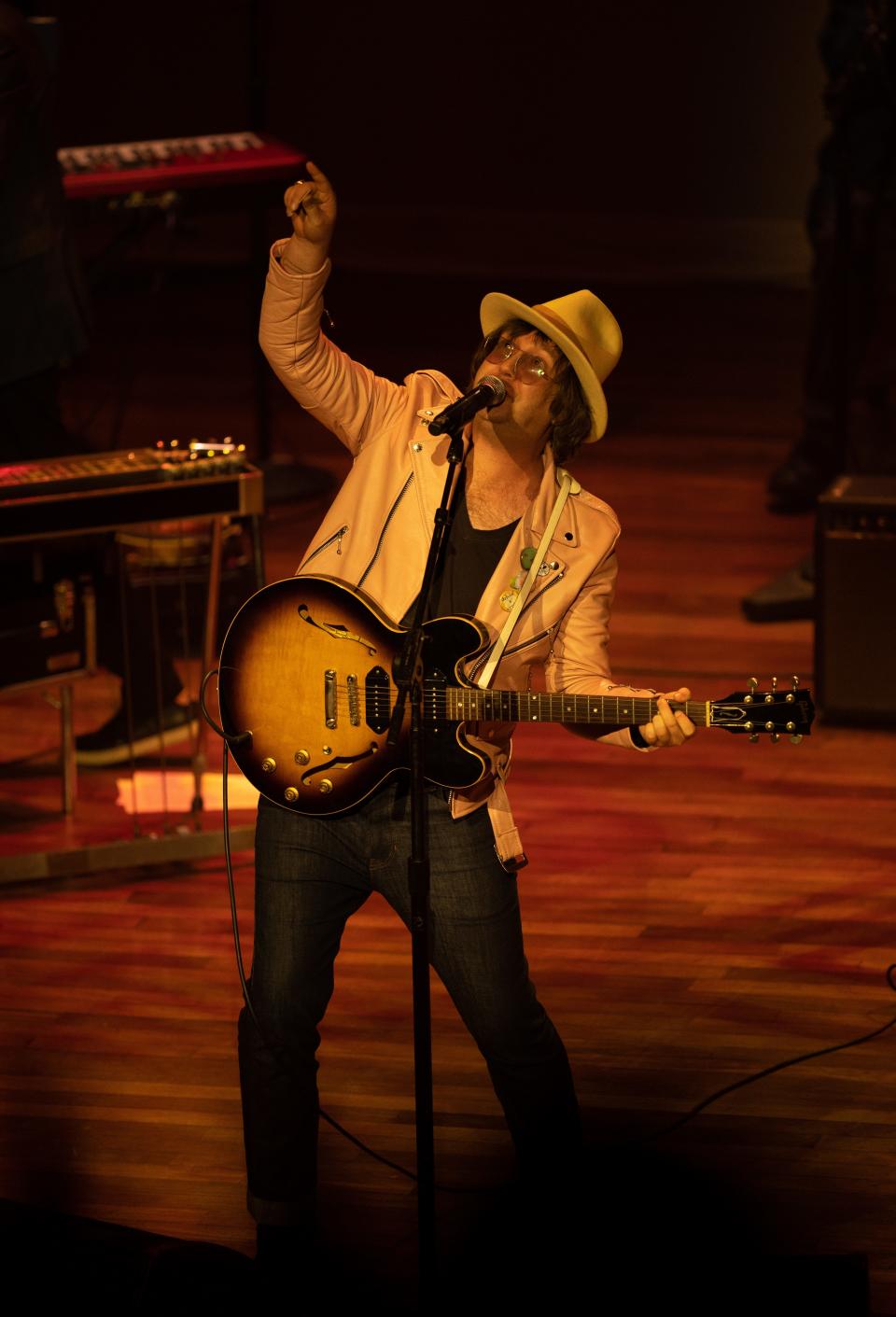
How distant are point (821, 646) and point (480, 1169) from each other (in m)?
2.55

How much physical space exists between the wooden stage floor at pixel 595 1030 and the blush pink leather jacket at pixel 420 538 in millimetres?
823

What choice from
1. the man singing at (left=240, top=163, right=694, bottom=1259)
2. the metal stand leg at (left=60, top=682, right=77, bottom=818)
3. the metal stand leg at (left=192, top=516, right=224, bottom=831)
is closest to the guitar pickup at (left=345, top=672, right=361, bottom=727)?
the man singing at (left=240, top=163, right=694, bottom=1259)

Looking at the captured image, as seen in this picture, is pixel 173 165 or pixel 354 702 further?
pixel 173 165

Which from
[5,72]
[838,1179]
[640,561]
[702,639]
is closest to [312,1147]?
[838,1179]

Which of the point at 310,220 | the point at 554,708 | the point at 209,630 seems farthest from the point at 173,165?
the point at 554,708

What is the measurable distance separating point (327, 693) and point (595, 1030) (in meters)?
1.33

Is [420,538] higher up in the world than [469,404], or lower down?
lower down

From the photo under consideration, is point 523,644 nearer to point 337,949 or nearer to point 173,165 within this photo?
point 337,949

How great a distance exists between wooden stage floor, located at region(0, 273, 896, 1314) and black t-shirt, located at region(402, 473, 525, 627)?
42.1 inches

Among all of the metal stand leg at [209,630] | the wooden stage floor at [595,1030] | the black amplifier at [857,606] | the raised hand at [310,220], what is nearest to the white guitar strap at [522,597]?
the raised hand at [310,220]

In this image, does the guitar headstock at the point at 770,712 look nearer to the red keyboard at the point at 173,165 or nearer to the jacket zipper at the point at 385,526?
the jacket zipper at the point at 385,526

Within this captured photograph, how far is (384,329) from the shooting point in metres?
10.5

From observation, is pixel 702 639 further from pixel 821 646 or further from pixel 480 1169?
pixel 480 1169

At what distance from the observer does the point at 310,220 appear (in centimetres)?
299
